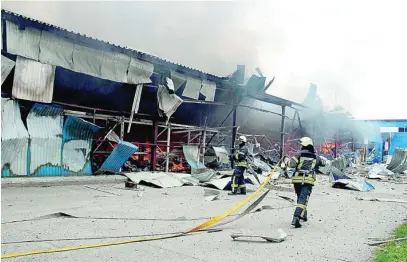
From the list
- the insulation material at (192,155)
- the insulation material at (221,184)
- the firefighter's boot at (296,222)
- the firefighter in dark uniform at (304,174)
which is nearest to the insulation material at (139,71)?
the insulation material at (192,155)

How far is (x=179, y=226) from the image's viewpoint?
19.5 feet

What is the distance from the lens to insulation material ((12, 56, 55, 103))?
1027cm

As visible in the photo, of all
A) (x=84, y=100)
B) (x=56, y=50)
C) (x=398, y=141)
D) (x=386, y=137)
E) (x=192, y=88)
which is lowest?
(x=398, y=141)

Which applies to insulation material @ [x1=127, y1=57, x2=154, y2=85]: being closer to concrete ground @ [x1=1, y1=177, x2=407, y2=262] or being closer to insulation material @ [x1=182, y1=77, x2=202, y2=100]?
insulation material @ [x1=182, y1=77, x2=202, y2=100]

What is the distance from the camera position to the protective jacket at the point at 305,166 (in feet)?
21.1

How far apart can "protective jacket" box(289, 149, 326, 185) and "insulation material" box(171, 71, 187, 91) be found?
8912 millimetres

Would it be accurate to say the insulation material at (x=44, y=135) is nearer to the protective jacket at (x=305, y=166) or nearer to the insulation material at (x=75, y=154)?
the insulation material at (x=75, y=154)

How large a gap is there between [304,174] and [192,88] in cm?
974

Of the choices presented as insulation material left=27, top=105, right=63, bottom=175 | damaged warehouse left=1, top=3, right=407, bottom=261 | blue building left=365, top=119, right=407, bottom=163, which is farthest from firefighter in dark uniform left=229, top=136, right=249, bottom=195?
blue building left=365, top=119, right=407, bottom=163

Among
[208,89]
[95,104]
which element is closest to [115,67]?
[95,104]

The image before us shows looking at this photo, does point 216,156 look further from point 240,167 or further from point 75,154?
point 75,154

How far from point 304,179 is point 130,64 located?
8.63 meters

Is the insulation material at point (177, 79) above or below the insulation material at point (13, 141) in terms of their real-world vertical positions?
above

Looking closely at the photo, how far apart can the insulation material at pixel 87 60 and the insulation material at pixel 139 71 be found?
123cm
